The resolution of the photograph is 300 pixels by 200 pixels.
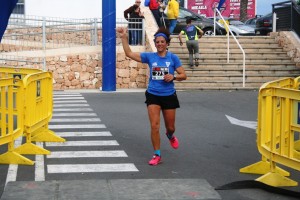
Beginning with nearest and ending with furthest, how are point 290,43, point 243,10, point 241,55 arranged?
1. point 241,55
2. point 290,43
3. point 243,10

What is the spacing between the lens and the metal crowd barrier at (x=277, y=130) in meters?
7.41

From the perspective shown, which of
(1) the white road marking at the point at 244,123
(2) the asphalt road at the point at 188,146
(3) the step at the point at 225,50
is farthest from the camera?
(3) the step at the point at 225,50

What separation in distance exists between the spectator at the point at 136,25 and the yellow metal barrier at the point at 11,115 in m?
14.3

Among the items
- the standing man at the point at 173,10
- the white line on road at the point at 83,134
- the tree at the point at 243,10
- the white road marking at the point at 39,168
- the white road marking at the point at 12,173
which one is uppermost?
the tree at the point at 243,10

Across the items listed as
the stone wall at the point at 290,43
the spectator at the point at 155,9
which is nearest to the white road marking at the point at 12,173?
the spectator at the point at 155,9

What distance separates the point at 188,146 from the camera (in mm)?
10445

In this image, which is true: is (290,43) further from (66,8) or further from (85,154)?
(85,154)

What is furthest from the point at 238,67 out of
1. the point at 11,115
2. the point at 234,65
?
the point at 11,115

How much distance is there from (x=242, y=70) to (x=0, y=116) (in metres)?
14.9

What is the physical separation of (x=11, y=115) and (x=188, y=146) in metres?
3.06

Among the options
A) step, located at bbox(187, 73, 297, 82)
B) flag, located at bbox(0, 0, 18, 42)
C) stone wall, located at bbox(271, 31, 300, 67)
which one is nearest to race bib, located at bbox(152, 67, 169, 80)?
flag, located at bbox(0, 0, 18, 42)

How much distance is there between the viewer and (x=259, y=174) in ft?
27.0

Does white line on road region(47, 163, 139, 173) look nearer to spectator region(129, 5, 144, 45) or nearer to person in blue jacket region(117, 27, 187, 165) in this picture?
person in blue jacket region(117, 27, 187, 165)

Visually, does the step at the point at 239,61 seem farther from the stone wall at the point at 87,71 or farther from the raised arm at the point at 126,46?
the raised arm at the point at 126,46
